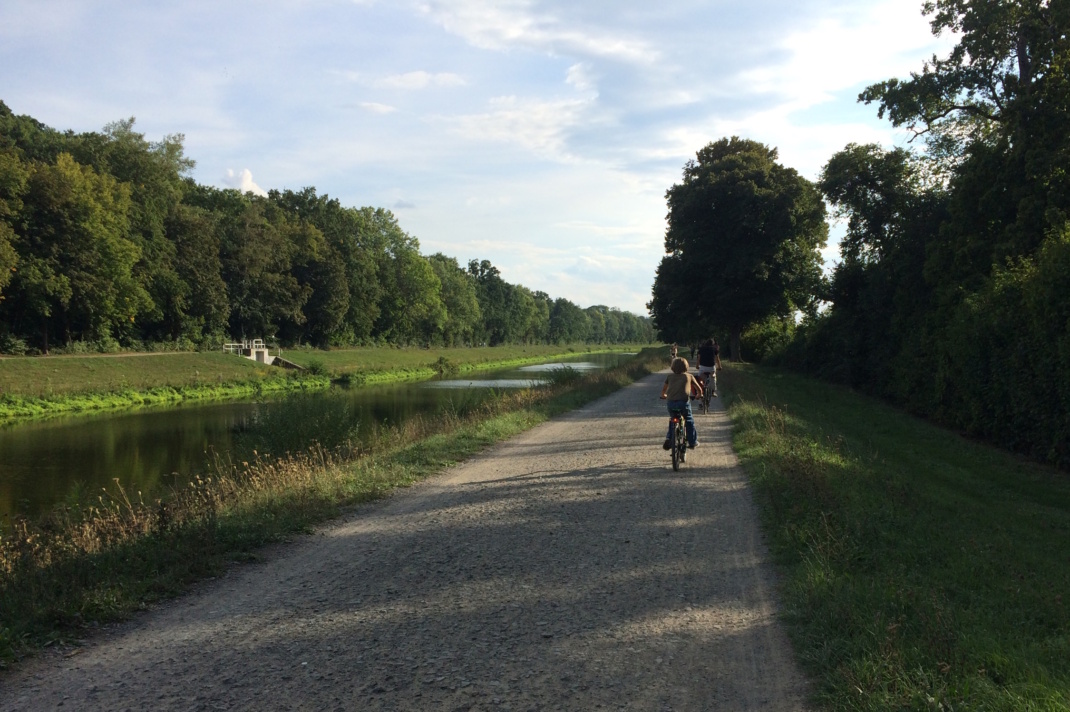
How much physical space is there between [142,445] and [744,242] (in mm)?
30568

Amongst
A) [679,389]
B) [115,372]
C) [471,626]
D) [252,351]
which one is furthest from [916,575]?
[252,351]

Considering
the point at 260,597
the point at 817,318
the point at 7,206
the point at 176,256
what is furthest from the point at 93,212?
the point at 260,597

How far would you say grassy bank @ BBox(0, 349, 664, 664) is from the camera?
519 centimetres

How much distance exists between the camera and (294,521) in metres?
7.86

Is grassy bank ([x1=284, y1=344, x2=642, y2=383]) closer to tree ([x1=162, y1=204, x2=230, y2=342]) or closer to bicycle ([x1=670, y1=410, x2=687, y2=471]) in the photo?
tree ([x1=162, y1=204, x2=230, y2=342])

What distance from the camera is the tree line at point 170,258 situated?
41.8 metres

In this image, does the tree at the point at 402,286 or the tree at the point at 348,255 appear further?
the tree at the point at 402,286

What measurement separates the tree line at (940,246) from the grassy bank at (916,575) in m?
3.62

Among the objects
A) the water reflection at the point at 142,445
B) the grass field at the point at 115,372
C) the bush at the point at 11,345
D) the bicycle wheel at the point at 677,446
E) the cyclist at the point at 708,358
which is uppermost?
the cyclist at the point at 708,358

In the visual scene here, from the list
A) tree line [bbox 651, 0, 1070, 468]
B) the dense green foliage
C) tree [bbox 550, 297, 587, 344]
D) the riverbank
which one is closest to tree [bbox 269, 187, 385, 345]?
the riverbank

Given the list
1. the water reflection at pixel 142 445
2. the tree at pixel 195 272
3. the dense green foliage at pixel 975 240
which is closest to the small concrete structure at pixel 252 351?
the tree at pixel 195 272

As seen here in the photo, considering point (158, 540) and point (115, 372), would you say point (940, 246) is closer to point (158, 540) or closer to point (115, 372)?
point (158, 540)

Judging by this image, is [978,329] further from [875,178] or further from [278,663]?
[278,663]

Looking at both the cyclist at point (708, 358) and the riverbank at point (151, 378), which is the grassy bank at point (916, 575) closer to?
the cyclist at point (708, 358)
